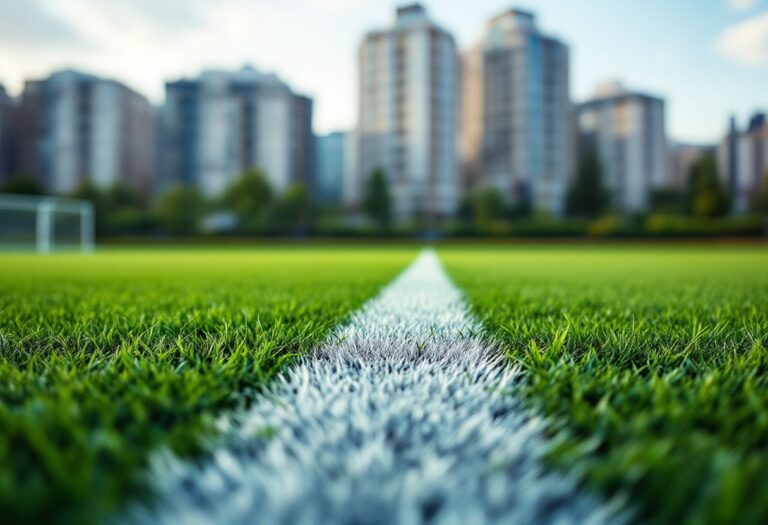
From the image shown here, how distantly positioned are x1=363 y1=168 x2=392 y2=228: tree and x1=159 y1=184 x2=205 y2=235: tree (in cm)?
1369

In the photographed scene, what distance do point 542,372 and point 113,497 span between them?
0.66 meters

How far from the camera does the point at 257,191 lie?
34.9m

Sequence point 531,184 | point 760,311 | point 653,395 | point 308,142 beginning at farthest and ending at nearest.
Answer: point 308,142, point 531,184, point 760,311, point 653,395

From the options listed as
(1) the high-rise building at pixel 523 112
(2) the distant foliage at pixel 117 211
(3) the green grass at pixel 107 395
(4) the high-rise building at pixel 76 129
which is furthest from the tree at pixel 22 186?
(3) the green grass at pixel 107 395

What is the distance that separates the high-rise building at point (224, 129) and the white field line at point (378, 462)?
4809cm

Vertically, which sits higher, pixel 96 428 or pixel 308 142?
pixel 308 142

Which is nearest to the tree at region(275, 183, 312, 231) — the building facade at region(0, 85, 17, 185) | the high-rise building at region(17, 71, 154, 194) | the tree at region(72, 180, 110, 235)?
the tree at region(72, 180, 110, 235)

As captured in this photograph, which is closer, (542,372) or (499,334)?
(542,372)

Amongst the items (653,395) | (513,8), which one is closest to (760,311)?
(653,395)

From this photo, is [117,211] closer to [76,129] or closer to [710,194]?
[76,129]

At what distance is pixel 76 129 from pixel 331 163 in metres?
29.5

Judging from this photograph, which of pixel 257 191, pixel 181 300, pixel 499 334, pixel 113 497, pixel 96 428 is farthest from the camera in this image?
pixel 257 191

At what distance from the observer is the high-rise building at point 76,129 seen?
46156 mm

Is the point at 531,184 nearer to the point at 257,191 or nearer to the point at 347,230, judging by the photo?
the point at 347,230
